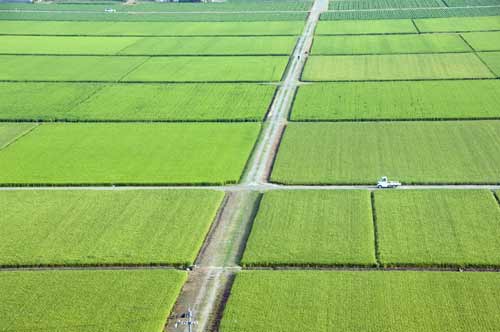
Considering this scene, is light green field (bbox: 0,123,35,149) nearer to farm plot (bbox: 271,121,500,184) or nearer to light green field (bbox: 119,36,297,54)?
farm plot (bbox: 271,121,500,184)

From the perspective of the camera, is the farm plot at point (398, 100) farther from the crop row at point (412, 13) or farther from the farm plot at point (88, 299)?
the crop row at point (412, 13)

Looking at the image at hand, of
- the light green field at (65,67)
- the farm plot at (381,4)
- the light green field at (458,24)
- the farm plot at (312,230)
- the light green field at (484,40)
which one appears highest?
the farm plot at (312,230)

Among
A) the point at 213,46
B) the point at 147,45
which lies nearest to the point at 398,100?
the point at 213,46

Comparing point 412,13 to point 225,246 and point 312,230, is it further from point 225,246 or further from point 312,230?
point 225,246

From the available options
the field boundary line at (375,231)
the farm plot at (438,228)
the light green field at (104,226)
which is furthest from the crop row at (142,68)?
the farm plot at (438,228)

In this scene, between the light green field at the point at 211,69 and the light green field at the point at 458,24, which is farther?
the light green field at the point at 458,24

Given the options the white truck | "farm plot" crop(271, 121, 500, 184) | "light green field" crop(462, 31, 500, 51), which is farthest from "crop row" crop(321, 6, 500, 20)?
the white truck

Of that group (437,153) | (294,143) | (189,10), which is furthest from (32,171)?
(189,10)
